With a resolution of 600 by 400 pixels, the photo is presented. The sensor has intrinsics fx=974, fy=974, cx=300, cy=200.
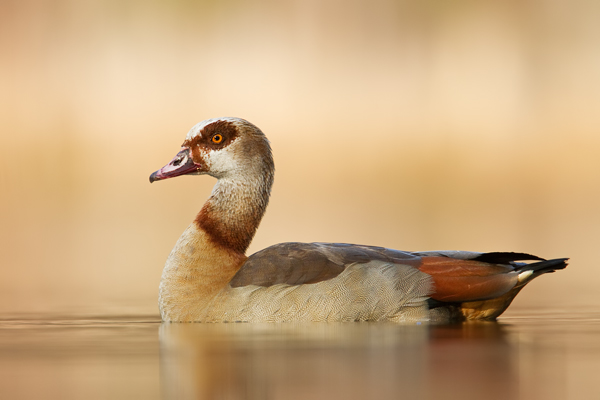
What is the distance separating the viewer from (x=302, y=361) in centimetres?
586

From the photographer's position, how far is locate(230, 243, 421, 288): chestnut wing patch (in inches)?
314

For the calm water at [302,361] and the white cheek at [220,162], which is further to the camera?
the white cheek at [220,162]

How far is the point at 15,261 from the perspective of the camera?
56.0 feet

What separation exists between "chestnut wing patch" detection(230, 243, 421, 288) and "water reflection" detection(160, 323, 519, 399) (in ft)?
1.37

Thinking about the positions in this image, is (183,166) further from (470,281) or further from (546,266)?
(546,266)

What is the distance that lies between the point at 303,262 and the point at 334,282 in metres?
0.31

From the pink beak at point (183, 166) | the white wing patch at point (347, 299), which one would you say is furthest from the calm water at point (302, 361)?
the pink beak at point (183, 166)

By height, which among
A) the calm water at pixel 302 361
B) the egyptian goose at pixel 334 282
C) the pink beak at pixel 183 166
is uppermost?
the pink beak at pixel 183 166

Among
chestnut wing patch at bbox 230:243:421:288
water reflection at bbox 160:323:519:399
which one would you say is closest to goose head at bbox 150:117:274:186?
chestnut wing patch at bbox 230:243:421:288

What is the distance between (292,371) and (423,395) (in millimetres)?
1001

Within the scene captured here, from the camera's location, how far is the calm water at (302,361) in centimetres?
494

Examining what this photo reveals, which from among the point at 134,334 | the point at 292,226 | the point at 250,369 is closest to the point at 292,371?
the point at 250,369

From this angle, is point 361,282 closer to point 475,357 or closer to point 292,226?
point 475,357

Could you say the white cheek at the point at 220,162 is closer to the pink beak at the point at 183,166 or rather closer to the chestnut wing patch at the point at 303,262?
the pink beak at the point at 183,166
